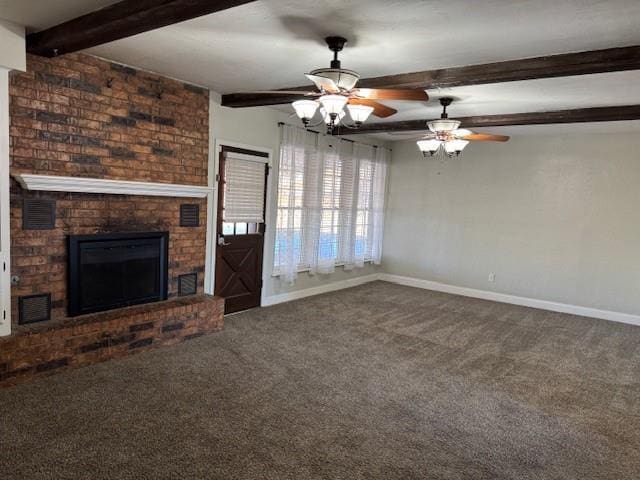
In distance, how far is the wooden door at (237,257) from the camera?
5137 mm

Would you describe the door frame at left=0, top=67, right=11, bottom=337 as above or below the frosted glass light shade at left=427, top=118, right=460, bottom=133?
below

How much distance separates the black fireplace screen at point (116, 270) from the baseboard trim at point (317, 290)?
5.81 ft

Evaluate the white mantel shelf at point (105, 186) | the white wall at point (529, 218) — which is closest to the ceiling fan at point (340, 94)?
the white mantel shelf at point (105, 186)

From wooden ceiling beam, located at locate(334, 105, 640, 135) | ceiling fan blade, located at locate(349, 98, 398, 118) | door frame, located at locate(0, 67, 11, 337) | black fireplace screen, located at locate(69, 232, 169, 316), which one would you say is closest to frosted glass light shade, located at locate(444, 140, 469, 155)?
wooden ceiling beam, located at locate(334, 105, 640, 135)

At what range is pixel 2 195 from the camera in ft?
10.5

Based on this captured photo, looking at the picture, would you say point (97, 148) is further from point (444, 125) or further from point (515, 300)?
point (515, 300)

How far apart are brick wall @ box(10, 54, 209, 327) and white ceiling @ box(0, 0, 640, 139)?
327 mm

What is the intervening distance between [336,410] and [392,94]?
228 centimetres

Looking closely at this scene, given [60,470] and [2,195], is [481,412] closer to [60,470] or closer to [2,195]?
[60,470]

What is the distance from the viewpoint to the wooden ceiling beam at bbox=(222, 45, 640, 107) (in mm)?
2840

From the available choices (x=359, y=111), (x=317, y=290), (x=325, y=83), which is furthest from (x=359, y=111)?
(x=317, y=290)

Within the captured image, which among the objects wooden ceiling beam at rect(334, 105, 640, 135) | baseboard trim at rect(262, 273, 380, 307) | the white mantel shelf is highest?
wooden ceiling beam at rect(334, 105, 640, 135)

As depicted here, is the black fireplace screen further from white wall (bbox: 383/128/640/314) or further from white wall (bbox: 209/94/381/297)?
white wall (bbox: 383/128/640/314)

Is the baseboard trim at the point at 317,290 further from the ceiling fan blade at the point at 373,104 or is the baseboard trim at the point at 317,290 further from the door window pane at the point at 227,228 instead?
the ceiling fan blade at the point at 373,104
